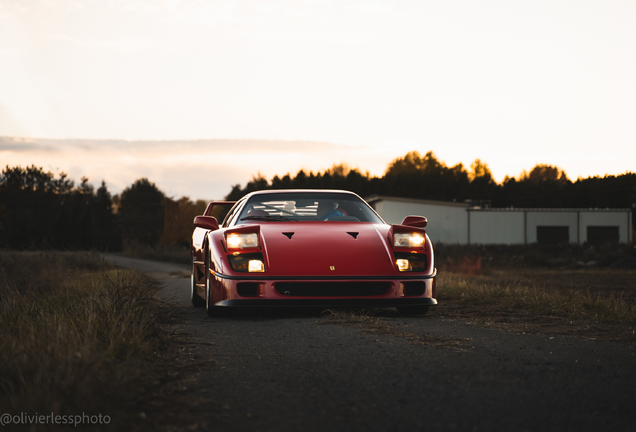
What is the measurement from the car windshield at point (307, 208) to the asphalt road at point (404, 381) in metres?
2.03

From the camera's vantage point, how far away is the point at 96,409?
97.6 inches

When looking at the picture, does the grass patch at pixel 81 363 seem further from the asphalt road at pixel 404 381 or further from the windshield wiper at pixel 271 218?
the windshield wiper at pixel 271 218

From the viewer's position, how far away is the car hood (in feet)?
18.9

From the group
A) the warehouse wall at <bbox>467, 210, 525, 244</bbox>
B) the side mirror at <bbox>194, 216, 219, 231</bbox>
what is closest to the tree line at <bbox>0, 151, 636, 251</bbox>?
→ the warehouse wall at <bbox>467, 210, 525, 244</bbox>

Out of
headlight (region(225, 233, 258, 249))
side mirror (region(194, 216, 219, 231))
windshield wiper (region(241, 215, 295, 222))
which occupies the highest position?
windshield wiper (region(241, 215, 295, 222))

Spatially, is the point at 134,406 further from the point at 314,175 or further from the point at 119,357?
the point at 314,175

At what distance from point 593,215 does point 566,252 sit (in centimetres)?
1175

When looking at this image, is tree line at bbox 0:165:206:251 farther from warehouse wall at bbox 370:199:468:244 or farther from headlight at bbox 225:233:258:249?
headlight at bbox 225:233:258:249

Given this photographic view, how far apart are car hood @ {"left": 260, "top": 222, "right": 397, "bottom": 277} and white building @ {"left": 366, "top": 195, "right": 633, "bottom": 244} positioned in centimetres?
4220

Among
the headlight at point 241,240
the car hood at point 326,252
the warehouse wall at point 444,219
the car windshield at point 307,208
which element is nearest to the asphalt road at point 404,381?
the car hood at point 326,252

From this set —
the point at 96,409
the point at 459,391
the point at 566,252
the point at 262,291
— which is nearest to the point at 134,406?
the point at 96,409

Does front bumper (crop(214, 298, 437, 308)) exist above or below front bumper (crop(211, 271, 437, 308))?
below

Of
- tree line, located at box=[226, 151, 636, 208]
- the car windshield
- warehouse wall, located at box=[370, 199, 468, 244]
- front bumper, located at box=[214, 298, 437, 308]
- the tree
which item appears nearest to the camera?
front bumper, located at box=[214, 298, 437, 308]

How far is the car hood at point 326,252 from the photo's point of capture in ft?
18.9
